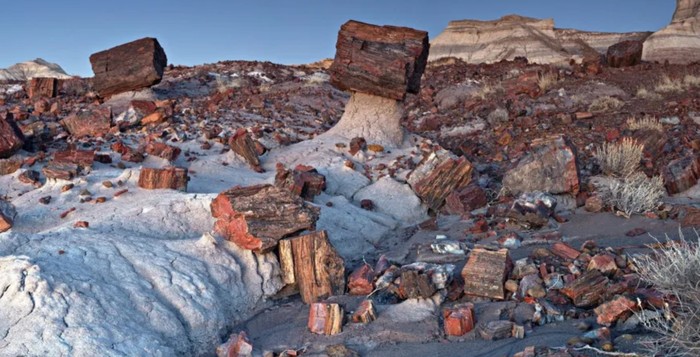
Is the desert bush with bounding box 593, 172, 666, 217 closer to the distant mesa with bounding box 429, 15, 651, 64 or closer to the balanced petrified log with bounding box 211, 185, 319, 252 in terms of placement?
the balanced petrified log with bounding box 211, 185, 319, 252

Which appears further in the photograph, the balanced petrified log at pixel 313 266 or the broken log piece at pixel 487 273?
the balanced petrified log at pixel 313 266

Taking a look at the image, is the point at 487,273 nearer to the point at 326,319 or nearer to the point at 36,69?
the point at 326,319

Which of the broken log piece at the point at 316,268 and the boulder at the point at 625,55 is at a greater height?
the boulder at the point at 625,55

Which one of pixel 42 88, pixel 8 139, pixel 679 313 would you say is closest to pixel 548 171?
pixel 679 313

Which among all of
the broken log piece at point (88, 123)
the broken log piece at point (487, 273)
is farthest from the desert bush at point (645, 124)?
the broken log piece at point (88, 123)

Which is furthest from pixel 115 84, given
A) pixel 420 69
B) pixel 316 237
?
pixel 316 237

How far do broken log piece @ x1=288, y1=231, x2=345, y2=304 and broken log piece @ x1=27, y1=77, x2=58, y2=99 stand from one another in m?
11.7

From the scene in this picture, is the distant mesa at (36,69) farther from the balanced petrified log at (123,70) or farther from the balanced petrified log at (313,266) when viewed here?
the balanced petrified log at (313,266)

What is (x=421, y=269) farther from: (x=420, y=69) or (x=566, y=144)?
(x=420, y=69)

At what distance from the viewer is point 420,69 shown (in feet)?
38.1

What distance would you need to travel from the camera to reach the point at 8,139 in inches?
381

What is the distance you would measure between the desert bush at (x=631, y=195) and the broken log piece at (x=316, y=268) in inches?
154

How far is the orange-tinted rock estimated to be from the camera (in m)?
5.03

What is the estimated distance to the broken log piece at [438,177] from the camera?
9.81 m
